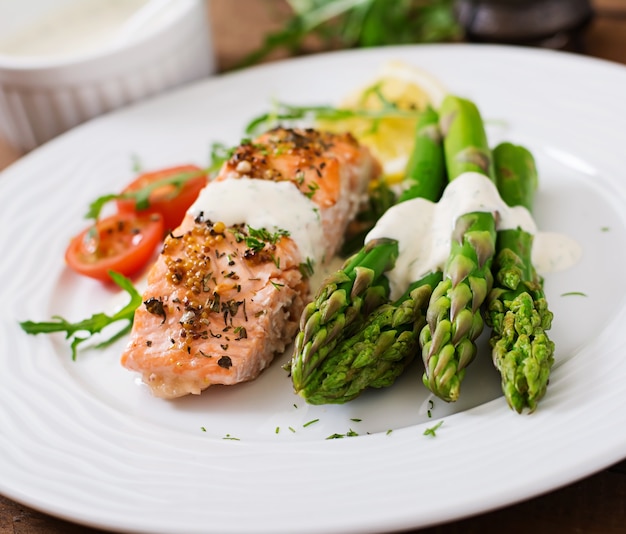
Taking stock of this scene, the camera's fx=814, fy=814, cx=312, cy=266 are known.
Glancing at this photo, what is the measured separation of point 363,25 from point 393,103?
148 cm

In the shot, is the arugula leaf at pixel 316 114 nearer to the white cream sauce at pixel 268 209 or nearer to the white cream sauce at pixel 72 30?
the white cream sauce at pixel 268 209

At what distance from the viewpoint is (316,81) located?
603cm

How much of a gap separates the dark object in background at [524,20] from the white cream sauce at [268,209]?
2.80 metres

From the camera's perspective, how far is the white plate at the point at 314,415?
9.51ft

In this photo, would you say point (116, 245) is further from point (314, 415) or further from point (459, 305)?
point (459, 305)

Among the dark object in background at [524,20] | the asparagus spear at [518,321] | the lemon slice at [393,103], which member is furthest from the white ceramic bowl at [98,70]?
the asparagus spear at [518,321]

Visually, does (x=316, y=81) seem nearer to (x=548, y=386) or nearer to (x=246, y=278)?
(x=246, y=278)

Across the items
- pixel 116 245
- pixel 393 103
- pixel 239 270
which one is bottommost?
pixel 116 245

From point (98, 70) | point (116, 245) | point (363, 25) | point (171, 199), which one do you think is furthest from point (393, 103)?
point (98, 70)

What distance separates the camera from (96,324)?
415 centimetres

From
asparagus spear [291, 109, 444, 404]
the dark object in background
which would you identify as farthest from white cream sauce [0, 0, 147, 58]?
asparagus spear [291, 109, 444, 404]

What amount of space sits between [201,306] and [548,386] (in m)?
1.56

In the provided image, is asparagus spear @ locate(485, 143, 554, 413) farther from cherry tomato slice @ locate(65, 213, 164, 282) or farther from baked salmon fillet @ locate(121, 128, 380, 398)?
cherry tomato slice @ locate(65, 213, 164, 282)

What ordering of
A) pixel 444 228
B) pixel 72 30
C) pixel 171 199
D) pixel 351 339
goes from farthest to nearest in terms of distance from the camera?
pixel 72 30, pixel 171 199, pixel 444 228, pixel 351 339
